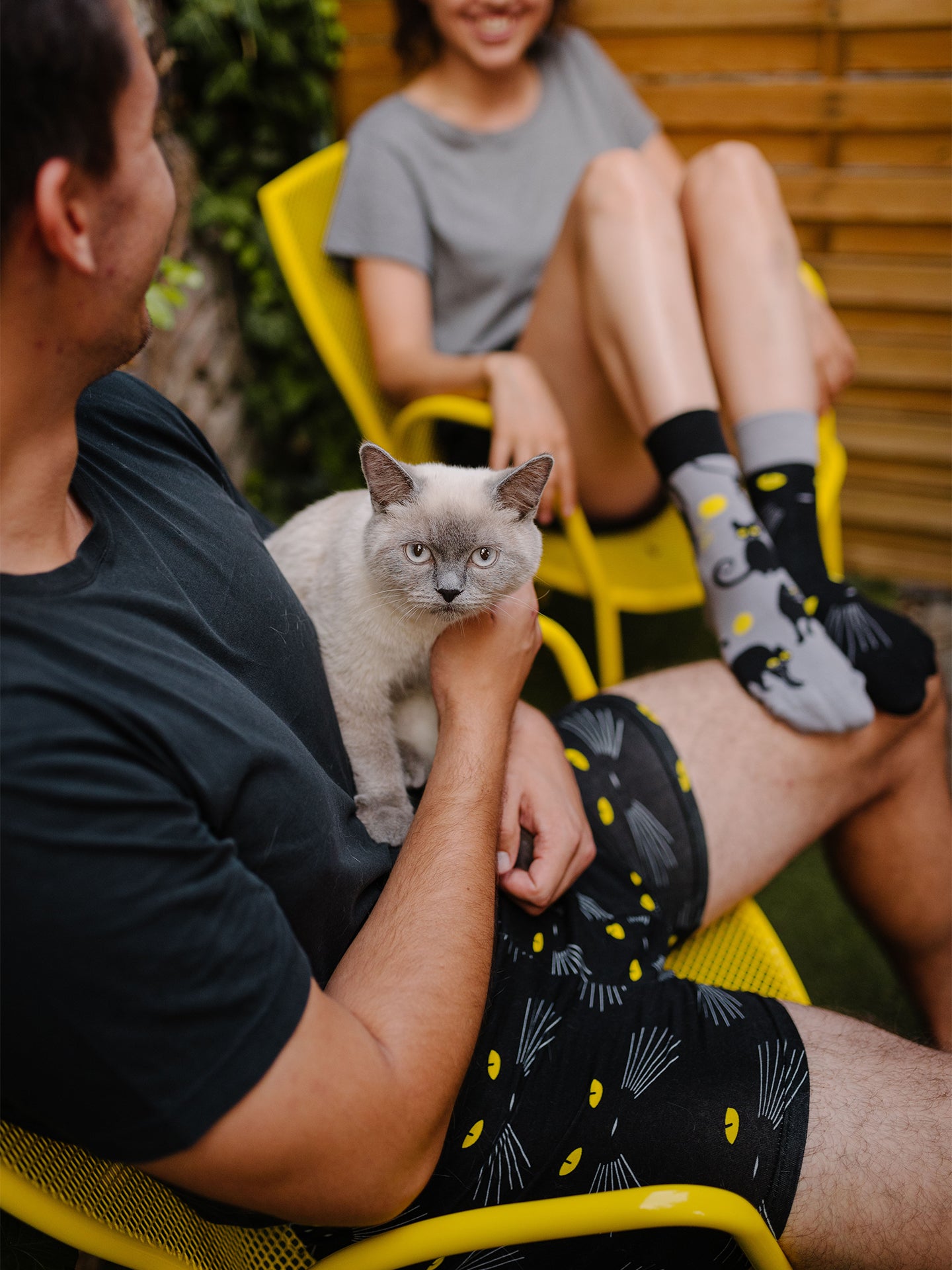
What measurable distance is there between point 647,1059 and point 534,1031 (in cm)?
14

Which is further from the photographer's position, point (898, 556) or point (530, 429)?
point (898, 556)

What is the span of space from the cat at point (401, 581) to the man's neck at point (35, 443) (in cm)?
43

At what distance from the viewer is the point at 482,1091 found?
1.04m

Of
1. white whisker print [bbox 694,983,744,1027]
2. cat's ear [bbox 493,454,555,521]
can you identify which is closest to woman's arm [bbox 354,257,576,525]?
cat's ear [bbox 493,454,555,521]

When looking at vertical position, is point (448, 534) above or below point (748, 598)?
above

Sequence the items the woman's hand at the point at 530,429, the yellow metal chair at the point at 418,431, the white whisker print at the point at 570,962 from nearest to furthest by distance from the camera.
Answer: the white whisker print at the point at 570,962, the woman's hand at the point at 530,429, the yellow metal chair at the point at 418,431

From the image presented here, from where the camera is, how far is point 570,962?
1.22 metres

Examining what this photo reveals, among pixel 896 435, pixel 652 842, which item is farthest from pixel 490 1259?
pixel 896 435

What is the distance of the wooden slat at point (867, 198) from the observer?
2.61m

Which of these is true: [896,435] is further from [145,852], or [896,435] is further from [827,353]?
[145,852]

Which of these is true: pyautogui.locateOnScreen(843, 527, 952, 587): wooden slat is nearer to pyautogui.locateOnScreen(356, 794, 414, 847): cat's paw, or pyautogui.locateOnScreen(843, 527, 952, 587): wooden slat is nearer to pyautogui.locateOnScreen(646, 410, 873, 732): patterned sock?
pyautogui.locateOnScreen(646, 410, 873, 732): patterned sock

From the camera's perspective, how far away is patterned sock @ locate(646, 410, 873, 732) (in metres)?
1.47

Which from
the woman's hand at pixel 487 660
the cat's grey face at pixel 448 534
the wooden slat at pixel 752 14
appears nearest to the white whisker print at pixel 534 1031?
the woman's hand at pixel 487 660

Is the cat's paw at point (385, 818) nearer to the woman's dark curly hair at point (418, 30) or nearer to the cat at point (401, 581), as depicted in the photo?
the cat at point (401, 581)
